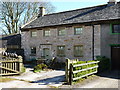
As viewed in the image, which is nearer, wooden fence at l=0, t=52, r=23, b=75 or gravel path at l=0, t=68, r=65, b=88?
gravel path at l=0, t=68, r=65, b=88

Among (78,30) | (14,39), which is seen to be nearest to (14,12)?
(14,39)

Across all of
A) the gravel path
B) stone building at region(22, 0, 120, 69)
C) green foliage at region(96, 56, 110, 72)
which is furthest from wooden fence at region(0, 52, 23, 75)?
green foliage at region(96, 56, 110, 72)

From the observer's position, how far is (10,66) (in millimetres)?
11320

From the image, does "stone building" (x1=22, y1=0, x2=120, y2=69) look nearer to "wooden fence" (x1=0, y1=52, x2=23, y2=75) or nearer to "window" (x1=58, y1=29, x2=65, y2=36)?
"window" (x1=58, y1=29, x2=65, y2=36)

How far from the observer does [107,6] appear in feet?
55.1

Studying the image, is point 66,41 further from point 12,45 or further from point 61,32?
point 12,45

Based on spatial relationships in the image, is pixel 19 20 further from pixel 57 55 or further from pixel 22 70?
pixel 22 70

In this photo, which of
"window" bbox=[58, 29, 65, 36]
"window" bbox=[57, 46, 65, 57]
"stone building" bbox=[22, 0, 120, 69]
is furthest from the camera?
"window" bbox=[58, 29, 65, 36]

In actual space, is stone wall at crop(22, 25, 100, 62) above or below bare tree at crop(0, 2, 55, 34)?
below

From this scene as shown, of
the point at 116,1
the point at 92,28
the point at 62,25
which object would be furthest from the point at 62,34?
the point at 116,1

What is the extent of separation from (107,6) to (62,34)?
6.99m

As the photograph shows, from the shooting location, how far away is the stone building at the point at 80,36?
13766mm

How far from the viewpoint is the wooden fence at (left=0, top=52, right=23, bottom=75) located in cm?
1109

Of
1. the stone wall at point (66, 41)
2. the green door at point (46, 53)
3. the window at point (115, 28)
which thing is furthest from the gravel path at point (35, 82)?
the green door at point (46, 53)
